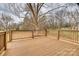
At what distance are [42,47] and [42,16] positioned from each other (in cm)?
45

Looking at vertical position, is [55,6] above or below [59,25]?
above

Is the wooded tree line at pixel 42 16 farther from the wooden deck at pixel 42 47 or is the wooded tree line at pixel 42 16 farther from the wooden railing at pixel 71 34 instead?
the wooden deck at pixel 42 47

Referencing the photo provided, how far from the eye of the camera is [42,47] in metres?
2.49

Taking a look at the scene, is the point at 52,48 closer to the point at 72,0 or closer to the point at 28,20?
the point at 28,20

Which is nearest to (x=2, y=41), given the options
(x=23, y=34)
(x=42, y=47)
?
(x=23, y=34)

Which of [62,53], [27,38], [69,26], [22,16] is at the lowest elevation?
[62,53]

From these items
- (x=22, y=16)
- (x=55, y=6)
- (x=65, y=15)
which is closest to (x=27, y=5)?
(x=22, y=16)

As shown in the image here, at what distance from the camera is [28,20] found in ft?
8.09

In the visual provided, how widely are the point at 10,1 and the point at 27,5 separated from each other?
0.25m

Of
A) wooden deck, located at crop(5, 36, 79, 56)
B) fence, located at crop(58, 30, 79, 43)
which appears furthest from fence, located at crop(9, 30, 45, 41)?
fence, located at crop(58, 30, 79, 43)

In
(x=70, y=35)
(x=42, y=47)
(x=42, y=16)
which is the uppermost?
(x=42, y=16)

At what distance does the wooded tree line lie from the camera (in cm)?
244

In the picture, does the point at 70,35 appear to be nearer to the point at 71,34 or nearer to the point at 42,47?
the point at 71,34

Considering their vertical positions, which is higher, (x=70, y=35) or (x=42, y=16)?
(x=42, y=16)
